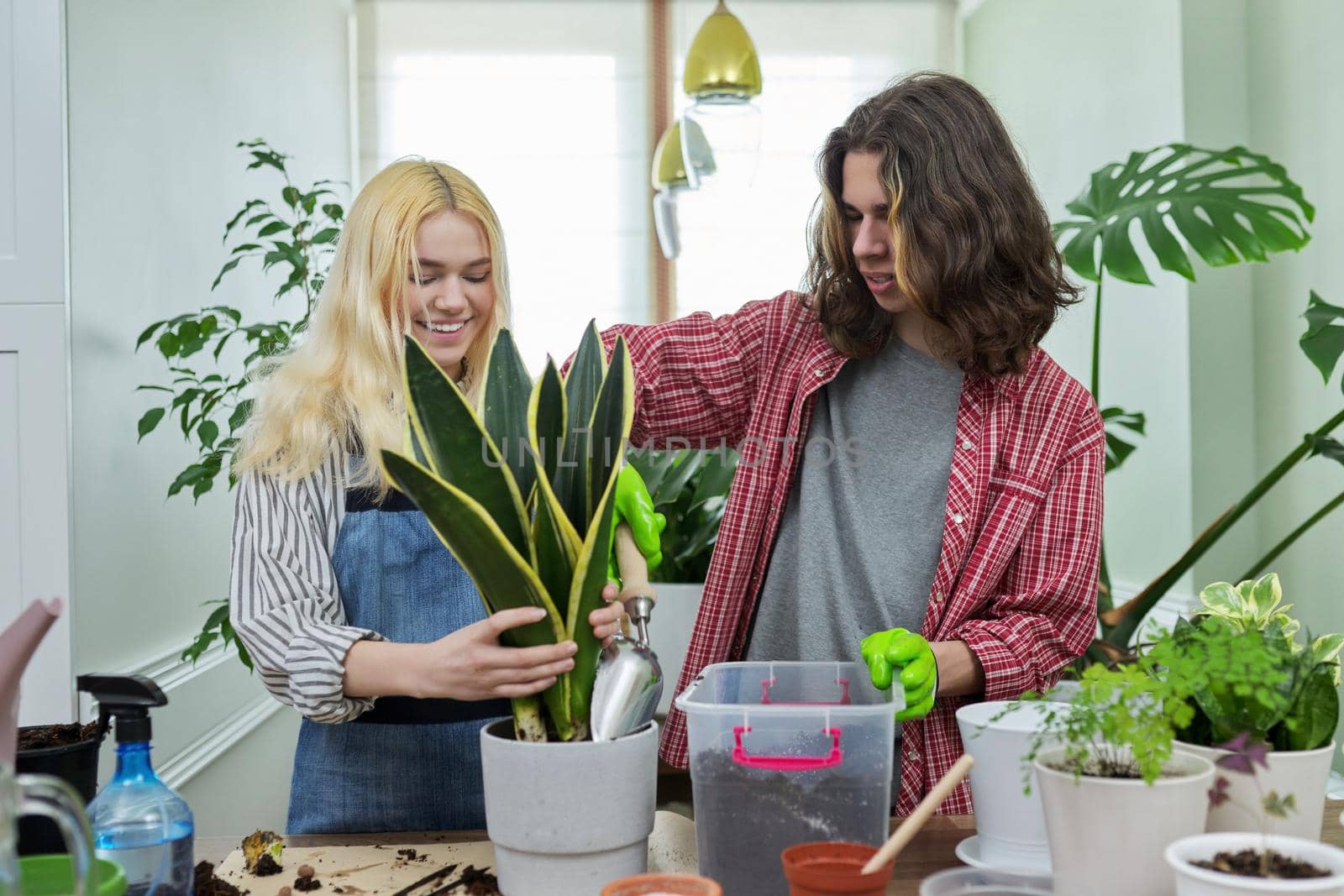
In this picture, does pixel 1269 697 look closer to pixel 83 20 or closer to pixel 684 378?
pixel 684 378

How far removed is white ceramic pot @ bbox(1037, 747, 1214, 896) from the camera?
2.43ft

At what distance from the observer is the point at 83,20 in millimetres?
2160

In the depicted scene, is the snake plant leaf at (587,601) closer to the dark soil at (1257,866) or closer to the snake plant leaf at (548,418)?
the snake plant leaf at (548,418)

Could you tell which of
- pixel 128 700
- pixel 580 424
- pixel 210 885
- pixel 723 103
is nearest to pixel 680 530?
pixel 723 103

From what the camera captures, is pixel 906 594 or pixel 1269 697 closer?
pixel 1269 697

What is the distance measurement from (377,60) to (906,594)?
4.07m

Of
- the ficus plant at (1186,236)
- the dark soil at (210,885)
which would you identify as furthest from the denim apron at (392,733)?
the ficus plant at (1186,236)

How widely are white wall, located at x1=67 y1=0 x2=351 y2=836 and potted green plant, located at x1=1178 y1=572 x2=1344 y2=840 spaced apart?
182 cm

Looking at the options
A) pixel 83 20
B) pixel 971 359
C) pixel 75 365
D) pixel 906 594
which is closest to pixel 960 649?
pixel 906 594

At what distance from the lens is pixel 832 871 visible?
0.77 meters

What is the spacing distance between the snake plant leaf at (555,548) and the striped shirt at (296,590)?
229 mm

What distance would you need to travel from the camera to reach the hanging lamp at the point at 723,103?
2.41 m

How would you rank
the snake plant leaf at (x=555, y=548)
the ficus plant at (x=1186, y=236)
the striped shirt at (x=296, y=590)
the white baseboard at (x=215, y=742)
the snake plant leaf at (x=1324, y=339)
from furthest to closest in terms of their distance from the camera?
the white baseboard at (x=215, y=742) < the ficus plant at (x=1186, y=236) < the snake plant leaf at (x=1324, y=339) < the striped shirt at (x=296, y=590) < the snake plant leaf at (x=555, y=548)

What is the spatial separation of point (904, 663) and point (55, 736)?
72 centimetres
